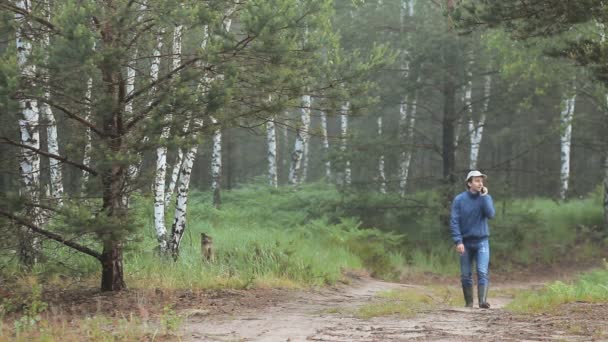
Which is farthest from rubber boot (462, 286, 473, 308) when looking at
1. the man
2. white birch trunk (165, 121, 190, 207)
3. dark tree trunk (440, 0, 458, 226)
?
dark tree trunk (440, 0, 458, 226)

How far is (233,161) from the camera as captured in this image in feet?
118

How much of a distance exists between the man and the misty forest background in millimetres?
1938

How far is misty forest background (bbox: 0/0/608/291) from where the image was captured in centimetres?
808

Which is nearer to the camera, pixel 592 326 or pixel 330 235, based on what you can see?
Result: pixel 592 326

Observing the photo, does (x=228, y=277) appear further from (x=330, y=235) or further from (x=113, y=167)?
(x=330, y=235)

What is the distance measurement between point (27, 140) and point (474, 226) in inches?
252

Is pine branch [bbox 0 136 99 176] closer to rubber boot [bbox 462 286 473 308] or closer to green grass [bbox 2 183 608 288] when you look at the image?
green grass [bbox 2 183 608 288]

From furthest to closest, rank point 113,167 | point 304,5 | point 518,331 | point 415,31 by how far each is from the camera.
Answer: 1. point 415,31
2. point 304,5
3. point 113,167
4. point 518,331

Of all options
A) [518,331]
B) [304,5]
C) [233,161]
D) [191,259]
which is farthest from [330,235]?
[233,161]

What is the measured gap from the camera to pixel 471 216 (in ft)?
31.7

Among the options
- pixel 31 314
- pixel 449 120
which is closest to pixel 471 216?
pixel 31 314

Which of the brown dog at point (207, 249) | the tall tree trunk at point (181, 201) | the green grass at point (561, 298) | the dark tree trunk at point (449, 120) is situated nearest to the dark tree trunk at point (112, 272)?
the tall tree trunk at point (181, 201)

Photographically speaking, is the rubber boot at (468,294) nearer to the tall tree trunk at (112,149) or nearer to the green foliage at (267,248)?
the green foliage at (267,248)

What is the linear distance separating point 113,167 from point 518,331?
4832mm
